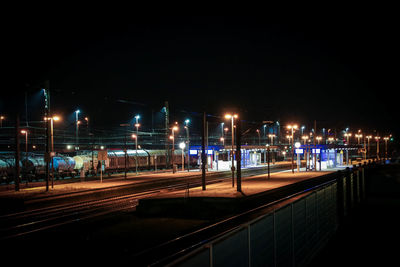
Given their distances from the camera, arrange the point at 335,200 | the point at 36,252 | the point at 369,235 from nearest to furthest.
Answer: the point at 36,252 → the point at 369,235 → the point at 335,200

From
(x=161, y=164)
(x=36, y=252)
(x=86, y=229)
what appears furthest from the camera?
(x=161, y=164)

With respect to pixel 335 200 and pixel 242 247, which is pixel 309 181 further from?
pixel 242 247

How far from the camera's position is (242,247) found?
554 centimetres

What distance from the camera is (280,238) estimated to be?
24.6 feet

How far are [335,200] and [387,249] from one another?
3.65 m

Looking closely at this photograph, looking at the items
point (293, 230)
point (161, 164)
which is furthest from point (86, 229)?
point (161, 164)

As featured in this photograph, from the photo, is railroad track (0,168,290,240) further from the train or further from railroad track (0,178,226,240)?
the train

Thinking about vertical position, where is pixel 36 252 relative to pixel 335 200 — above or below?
below

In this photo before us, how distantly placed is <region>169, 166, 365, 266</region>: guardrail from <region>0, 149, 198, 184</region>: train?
86.6 ft

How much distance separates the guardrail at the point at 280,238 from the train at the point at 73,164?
26.4 metres

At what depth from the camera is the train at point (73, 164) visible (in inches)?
1471

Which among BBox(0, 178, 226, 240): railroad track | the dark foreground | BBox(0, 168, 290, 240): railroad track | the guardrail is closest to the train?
BBox(0, 168, 290, 240): railroad track

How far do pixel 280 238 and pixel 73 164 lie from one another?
40228 millimetres

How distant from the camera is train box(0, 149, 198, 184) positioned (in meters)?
37.4
